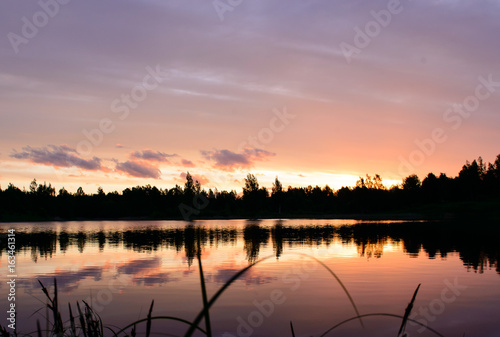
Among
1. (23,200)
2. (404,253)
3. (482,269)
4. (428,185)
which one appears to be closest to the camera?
(482,269)

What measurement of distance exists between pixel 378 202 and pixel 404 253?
156878 mm

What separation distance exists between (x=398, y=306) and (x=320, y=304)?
328 centimetres

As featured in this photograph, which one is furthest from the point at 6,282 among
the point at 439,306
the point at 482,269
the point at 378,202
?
the point at 378,202

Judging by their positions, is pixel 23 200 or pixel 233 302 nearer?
pixel 233 302

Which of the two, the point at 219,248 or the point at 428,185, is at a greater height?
the point at 428,185

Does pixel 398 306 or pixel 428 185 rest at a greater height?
pixel 428 185

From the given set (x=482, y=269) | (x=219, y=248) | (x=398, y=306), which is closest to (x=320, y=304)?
(x=398, y=306)

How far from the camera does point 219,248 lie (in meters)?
46.8

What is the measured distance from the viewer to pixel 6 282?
25078 mm

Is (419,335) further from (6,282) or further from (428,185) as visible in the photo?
(428,185)

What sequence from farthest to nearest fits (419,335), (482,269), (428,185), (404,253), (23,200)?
(23,200), (428,185), (404,253), (482,269), (419,335)

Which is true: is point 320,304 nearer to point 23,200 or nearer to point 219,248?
point 219,248

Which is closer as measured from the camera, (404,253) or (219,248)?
(404,253)

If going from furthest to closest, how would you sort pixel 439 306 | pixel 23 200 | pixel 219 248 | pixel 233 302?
pixel 23 200
pixel 219 248
pixel 233 302
pixel 439 306
